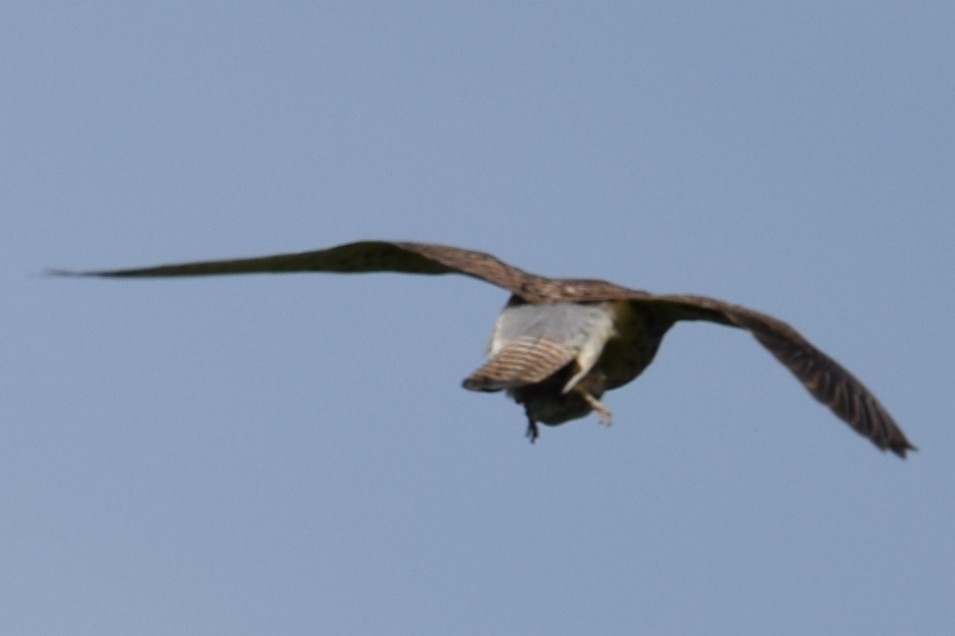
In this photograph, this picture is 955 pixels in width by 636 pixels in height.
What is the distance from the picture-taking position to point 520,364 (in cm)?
2156

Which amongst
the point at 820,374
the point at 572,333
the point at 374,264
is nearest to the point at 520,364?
the point at 572,333

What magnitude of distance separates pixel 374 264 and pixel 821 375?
4694mm

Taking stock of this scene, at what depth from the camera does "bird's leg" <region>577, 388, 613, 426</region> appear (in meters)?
22.2

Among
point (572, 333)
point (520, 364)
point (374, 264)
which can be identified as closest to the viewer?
point (520, 364)

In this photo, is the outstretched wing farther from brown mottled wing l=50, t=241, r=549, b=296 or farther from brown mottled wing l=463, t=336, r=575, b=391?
brown mottled wing l=50, t=241, r=549, b=296

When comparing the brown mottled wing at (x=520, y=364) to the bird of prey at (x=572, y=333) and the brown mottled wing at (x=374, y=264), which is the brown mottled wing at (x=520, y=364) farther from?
the brown mottled wing at (x=374, y=264)

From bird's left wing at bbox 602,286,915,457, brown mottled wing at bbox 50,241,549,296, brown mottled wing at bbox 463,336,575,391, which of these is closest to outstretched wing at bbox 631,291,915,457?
bird's left wing at bbox 602,286,915,457

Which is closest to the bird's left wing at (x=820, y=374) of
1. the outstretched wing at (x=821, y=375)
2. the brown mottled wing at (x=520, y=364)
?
the outstretched wing at (x=821, y=375)

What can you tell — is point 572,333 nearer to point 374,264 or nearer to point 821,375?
point 821,375

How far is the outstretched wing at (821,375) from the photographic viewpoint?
798 inches

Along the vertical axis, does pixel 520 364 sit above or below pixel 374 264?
below

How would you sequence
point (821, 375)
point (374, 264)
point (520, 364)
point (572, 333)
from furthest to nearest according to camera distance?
1. point (374, 264)
2. point (572, 333)
3. point (520, 364)
4. point (821, 375)

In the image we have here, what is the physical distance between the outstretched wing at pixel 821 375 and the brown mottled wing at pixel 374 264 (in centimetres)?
170

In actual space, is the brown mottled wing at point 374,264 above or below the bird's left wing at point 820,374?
above
